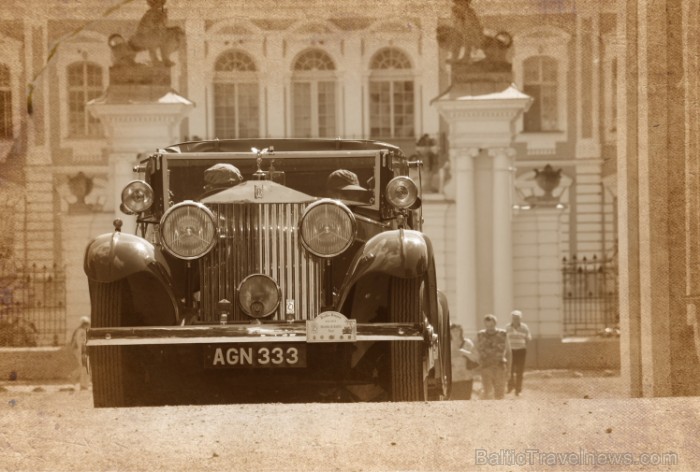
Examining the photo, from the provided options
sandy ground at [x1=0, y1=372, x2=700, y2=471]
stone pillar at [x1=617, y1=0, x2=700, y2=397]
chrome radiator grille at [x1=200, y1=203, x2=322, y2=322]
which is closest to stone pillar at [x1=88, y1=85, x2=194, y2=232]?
chrome radiator grille at [x1=200, y1=203, x2=322, y2=322]

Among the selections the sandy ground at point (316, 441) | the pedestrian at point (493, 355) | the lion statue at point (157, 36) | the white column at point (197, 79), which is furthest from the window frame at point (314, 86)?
the sandy ground at point (316, 441)

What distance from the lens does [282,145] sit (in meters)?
6.95

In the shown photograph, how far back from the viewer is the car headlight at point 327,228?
19.6ft

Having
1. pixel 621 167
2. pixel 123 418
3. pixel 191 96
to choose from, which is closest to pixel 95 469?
pixel 123 418

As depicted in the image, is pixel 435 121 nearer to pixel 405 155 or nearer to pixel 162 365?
pixel 405 155

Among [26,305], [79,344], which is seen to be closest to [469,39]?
[79,344]

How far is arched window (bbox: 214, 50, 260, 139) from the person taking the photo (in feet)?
25.0

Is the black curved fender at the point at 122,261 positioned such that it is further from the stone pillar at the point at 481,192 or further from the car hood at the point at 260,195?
the stone pillar at the point at 481,192

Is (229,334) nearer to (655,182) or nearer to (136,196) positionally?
(136,196)

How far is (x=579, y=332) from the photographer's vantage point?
25.2ft

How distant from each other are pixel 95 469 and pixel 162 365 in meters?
0.84

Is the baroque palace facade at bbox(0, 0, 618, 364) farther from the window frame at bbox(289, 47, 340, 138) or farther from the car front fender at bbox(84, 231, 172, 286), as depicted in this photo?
the car front fender at bbox(84, 231, 172, 286)

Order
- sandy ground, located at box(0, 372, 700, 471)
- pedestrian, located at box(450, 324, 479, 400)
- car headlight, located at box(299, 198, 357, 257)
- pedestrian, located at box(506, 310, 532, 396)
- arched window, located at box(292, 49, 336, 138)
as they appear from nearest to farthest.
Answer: car headlight, located at box(299, 198, 357, 257), sandy ground, located at box(0, 372, 700, 471), pedestrian, located at box(450, 324, 479, 400), pedestrian, located at box(506, 310, 532, 396), arched window, located at box(292, 49, 336, 138)

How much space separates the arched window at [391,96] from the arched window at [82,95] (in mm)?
1833
